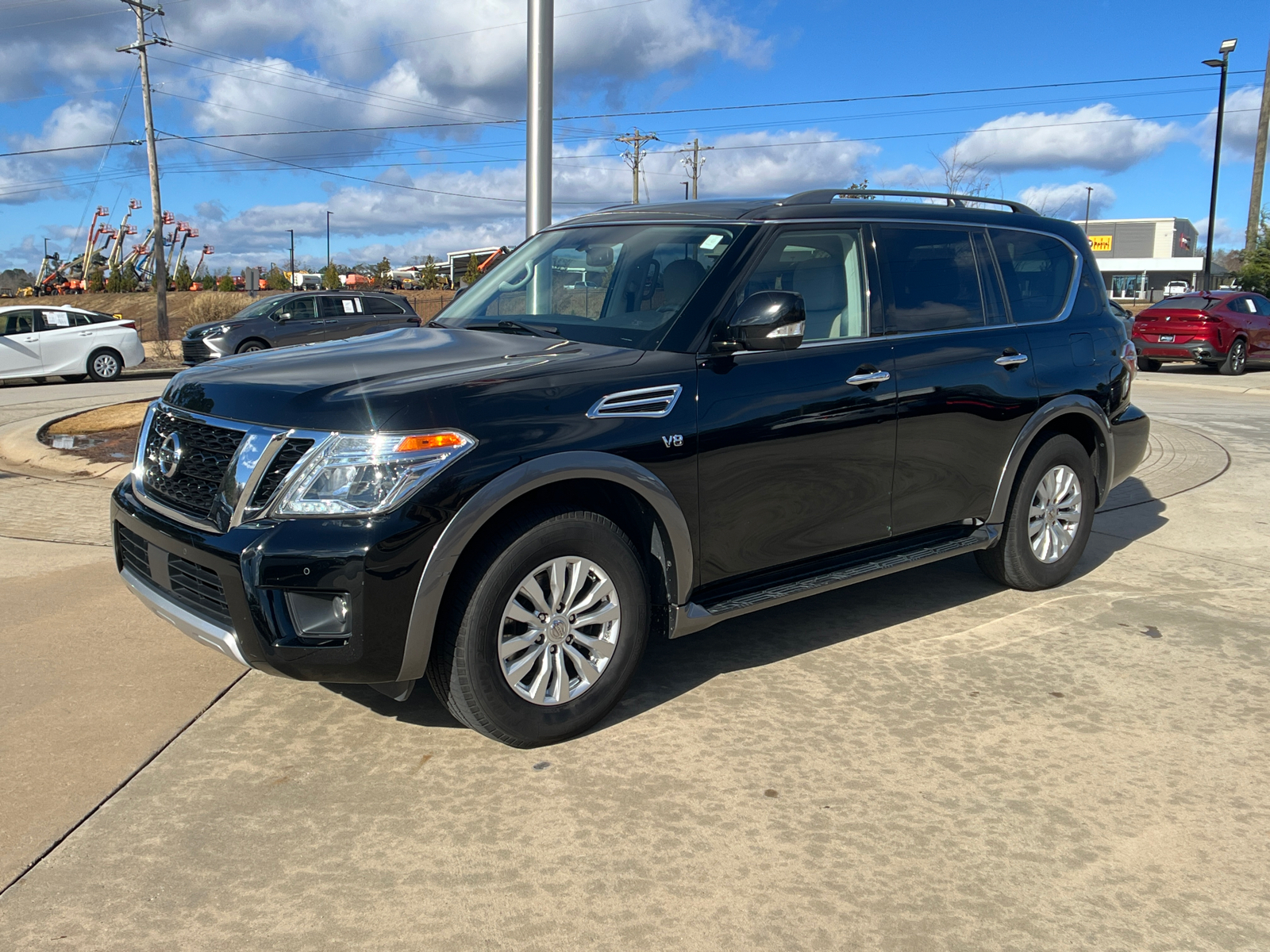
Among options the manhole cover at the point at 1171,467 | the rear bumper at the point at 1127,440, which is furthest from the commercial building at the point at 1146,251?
the rear bumper at the point at 1127,440

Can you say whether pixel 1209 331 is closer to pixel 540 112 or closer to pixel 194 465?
pixel 540 112

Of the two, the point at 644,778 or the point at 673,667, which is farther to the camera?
the point at 673,667

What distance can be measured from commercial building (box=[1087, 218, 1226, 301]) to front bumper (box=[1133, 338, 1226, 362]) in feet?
330

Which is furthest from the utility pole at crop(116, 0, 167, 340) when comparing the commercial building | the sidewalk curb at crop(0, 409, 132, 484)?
the commercial building

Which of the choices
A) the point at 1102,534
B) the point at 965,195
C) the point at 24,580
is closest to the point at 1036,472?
the point at 965,195

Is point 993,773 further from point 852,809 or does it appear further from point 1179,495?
point 1179,495

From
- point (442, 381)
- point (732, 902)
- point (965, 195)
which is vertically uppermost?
point (965, 195)

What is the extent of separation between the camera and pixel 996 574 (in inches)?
222

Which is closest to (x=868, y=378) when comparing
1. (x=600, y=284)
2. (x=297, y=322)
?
(x=600, y=284)

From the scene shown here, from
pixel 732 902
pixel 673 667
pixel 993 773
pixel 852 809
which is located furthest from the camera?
pixel 673 667

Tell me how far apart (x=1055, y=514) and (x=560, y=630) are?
10.3 ft

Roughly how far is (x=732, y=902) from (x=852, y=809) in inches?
25.9

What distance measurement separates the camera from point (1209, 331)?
64.2 feet

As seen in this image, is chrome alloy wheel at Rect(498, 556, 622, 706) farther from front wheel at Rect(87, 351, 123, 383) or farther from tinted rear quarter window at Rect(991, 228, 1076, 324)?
front wheel at Rect(87, 351, 123, 383)
